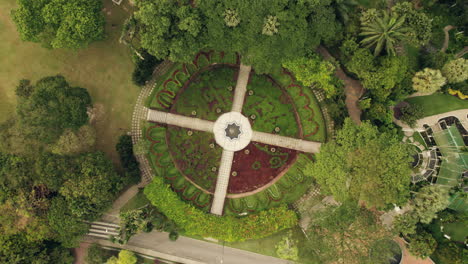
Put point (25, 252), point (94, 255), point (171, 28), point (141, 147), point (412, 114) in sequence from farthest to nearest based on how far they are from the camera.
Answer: point (412, 114)
point (141, 147)
point (94, 255)
point (25, 252)
point (171, 28)

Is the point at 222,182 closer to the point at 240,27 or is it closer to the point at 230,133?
the point at 230,133

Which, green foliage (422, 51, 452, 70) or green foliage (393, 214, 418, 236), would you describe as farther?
green foliage (422, 51, 452, 70)

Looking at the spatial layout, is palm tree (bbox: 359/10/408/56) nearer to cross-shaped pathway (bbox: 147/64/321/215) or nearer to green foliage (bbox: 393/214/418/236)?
cross-shaped pathway (bbox: 147/64/321/215)

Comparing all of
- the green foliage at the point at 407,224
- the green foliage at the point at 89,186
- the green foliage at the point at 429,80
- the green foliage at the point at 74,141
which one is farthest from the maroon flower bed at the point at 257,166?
the green foliage at the point at 74,141

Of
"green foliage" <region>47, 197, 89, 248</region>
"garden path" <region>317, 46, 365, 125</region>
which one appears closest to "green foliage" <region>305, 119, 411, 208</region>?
"garden path" <region>317, 46, 365, 125</region>

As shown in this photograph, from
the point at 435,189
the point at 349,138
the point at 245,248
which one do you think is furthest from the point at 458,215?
the point at 245,248

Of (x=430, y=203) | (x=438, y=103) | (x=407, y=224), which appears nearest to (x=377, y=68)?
(x=438, y=103)
